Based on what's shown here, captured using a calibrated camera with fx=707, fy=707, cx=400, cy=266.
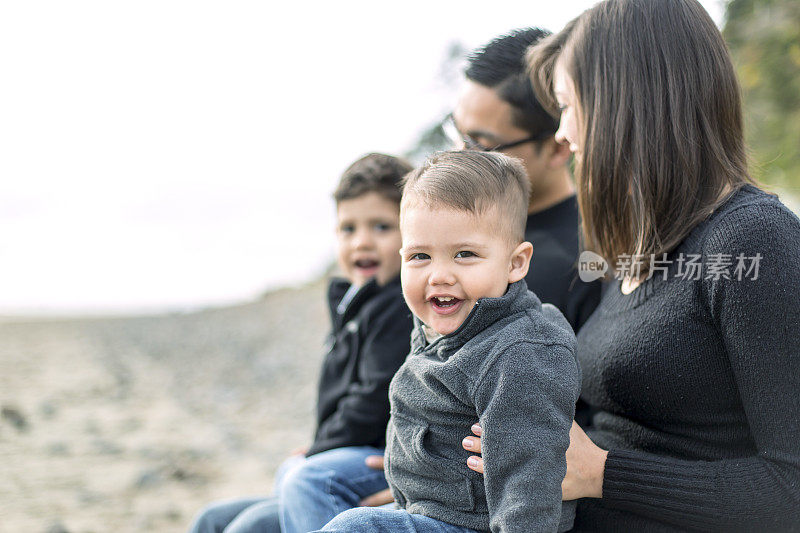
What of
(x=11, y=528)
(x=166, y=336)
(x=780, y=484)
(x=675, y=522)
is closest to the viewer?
(x=780, y=484)

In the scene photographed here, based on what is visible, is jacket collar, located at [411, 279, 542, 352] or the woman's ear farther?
the woman's ear

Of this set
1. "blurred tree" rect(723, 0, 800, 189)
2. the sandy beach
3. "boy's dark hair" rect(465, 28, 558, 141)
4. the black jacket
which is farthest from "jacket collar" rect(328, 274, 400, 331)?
"blurred tree" rect(723, 0, 800, 189)

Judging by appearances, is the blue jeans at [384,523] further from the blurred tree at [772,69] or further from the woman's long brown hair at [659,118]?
the blurred tree at [772,69]

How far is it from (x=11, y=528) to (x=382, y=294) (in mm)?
3364

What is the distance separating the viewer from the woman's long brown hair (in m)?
1.98

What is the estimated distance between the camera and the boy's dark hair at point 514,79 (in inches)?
108

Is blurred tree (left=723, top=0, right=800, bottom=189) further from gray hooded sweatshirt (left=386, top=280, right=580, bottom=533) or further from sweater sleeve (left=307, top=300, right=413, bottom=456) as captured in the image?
gray hooded sweatshirt (left=386, top=280, right=580, bottom=533)

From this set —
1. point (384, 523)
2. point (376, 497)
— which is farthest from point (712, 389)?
point (376, 497)

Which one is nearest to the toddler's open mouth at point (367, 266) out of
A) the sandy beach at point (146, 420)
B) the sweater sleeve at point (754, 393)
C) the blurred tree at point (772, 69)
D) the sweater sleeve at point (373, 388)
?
the sweater sleeve at point (373, 388)

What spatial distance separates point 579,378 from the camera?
176 cm

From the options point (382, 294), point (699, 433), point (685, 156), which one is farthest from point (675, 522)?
point (382, 294)

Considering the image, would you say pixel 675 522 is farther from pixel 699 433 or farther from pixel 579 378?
pixel 579 378

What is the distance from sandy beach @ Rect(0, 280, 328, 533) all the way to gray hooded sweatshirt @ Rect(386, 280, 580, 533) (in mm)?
3497

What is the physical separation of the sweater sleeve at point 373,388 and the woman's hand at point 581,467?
853 mm
